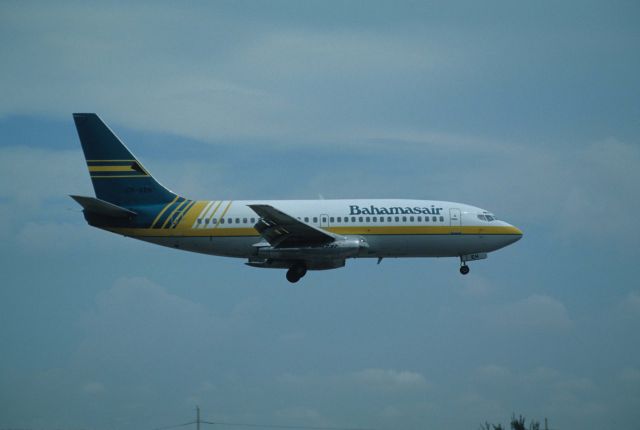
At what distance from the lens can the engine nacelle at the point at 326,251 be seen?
6569 centimetres

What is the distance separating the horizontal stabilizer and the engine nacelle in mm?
9411

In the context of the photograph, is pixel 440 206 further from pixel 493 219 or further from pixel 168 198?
pixel 168 198

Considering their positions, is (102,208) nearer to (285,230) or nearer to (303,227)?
(285,230)

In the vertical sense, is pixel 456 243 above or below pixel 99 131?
below

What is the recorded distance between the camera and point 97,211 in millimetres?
68000

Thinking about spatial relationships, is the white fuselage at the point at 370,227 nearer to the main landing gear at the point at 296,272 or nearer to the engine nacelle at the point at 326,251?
the engine nacelle at the point at 326,251

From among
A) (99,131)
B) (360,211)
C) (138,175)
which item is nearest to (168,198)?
(138,175)

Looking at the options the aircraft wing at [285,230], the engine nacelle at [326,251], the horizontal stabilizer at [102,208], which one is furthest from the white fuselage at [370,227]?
the aircraft wing at [285,230]

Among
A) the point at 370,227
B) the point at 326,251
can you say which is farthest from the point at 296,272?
the point at 370,227

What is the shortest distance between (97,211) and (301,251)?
13775mm

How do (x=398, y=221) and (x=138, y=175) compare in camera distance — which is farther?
(x=138, y=175)

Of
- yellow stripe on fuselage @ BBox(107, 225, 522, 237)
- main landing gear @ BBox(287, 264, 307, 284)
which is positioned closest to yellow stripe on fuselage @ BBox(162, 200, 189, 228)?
yellow stripe on fuselage @ BBox(107, 225, 522, 237)

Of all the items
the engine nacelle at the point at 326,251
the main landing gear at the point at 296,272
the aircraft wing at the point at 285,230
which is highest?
the aircraft wing at the point at 285,230

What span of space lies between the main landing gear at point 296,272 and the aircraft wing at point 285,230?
2381mm
